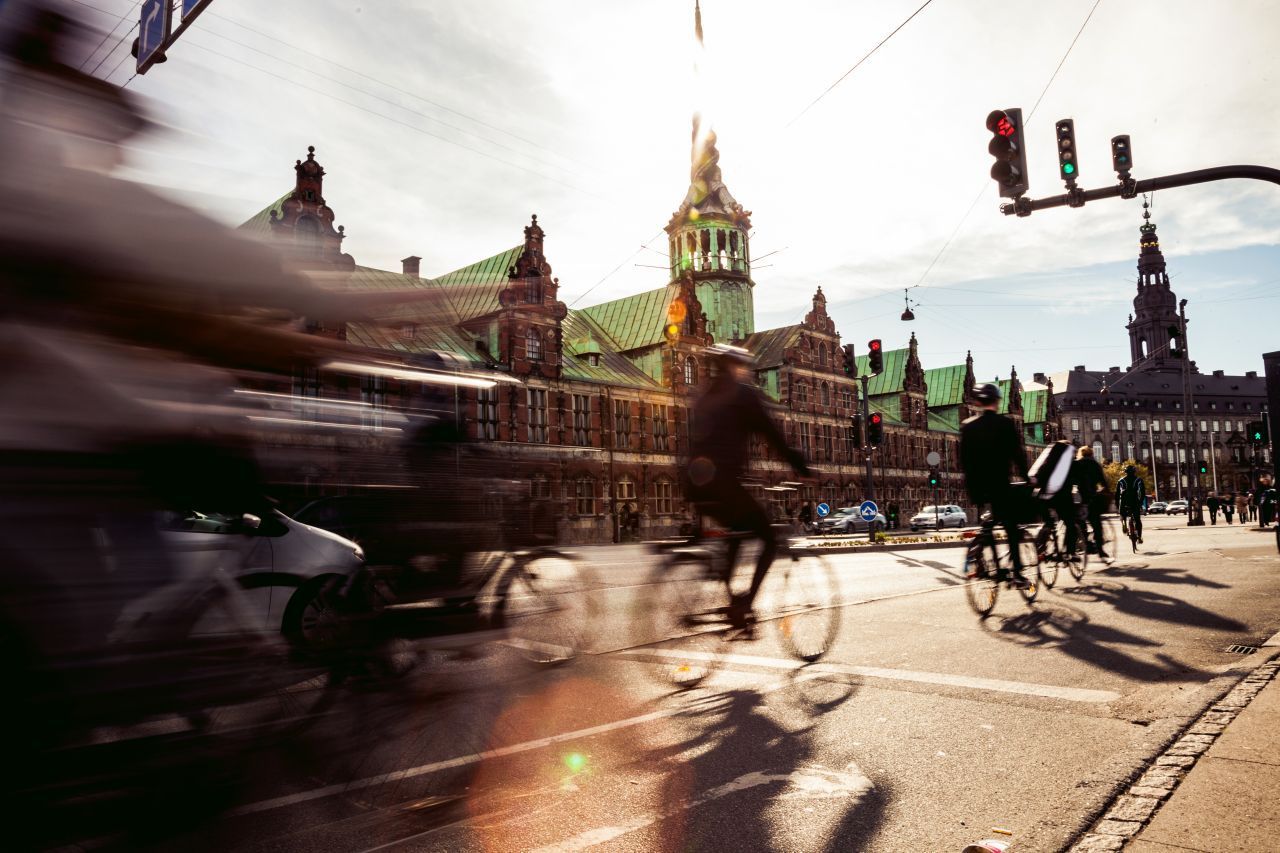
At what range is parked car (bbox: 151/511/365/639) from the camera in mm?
2518

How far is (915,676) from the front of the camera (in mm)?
5945

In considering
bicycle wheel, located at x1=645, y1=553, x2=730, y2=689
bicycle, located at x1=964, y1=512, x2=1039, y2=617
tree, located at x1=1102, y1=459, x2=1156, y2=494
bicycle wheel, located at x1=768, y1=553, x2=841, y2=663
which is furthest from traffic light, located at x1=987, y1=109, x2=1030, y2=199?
tree, located at x1=1102, y1=459, x2=1156, y2=494

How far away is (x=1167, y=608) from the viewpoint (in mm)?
8930

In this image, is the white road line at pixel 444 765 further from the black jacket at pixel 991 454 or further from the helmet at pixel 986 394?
the helmet at pixel 986 394

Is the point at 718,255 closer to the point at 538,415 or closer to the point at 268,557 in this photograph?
the point at 538,415

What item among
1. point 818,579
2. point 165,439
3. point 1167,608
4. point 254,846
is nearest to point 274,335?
point 165,439

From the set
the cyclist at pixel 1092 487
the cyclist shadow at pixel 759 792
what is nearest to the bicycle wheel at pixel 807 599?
the cyclist shadow at pixel 759 792

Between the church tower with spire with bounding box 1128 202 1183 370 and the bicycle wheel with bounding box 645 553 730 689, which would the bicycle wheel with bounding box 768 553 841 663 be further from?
the church tower with spire with bounding box 1128 202 1183 370

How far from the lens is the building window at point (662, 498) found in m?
48.6

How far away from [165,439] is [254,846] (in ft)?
6.08

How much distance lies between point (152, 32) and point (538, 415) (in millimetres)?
35659

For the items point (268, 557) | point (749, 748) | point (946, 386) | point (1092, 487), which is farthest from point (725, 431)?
point (946, 386)

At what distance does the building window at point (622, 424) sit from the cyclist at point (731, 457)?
39.5 metres

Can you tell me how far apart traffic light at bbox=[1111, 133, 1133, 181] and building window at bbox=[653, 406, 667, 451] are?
121 feet
